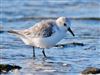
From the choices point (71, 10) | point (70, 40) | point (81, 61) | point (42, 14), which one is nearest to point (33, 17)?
point (42, 14)

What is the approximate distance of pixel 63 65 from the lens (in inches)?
378

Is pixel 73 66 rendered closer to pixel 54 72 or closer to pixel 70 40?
pixel 54 72

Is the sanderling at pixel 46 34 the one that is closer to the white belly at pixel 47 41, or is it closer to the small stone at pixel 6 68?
the white belly at pixel 47 41

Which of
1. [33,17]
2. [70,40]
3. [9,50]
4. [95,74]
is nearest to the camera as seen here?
[95,74]

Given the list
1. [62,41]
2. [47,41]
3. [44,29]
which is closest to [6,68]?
[47,41]

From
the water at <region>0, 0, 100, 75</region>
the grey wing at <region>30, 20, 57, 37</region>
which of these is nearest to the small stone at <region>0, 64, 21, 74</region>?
the water at <region>0, 0, 100, 75</region>

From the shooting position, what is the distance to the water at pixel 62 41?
955cm

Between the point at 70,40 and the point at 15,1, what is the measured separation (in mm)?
6435

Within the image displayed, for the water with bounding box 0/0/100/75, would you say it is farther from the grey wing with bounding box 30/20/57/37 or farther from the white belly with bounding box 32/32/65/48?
the grey wing with bounding box 30/20/57/37

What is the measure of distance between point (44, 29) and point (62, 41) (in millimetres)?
1987

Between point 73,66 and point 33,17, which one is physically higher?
point 33,17

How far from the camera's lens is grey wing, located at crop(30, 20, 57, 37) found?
10.3 m

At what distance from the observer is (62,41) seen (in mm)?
12320

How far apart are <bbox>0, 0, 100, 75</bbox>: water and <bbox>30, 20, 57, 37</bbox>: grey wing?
1.77 feet
